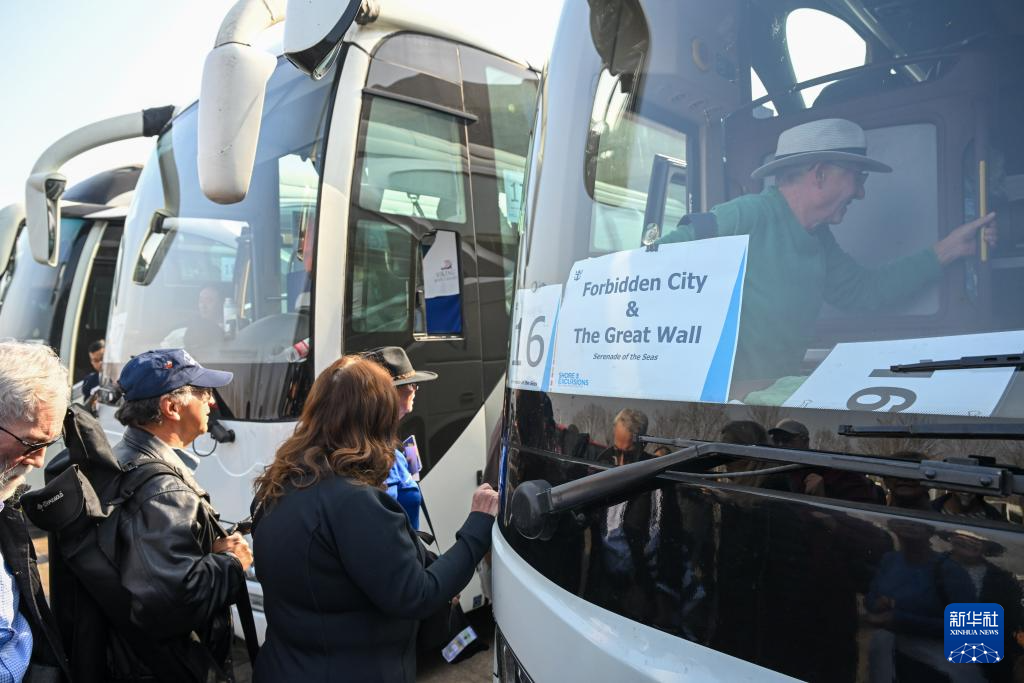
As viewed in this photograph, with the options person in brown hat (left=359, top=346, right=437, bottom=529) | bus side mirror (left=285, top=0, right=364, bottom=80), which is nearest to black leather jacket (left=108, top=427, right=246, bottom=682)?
person in brown hat (left=359, top=346, right=437, bottom=529)

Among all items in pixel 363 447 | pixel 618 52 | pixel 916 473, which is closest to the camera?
pixel 916 473

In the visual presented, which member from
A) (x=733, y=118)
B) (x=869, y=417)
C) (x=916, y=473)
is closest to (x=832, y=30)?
(x=733, y=118)

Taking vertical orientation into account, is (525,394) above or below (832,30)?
below

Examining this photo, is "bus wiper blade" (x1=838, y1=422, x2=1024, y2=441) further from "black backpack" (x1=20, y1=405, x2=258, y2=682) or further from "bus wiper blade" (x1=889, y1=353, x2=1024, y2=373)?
"black backpack" (x1=20, y1=405, x2=258, y2=682)

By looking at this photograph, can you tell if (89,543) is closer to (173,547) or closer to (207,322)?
(173,547)

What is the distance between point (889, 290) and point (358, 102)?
125 inches

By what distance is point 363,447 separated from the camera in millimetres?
2145

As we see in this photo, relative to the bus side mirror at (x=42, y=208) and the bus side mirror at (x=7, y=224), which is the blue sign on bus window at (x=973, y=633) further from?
the bus side mirror at (x=7, y=224)

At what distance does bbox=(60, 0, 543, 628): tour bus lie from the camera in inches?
151

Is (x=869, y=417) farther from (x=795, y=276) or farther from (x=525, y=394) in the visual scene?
(x=525, y=394)

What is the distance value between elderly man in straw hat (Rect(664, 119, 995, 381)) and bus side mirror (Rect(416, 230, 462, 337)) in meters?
2.68

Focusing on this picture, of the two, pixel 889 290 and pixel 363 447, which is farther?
pixel 363 447

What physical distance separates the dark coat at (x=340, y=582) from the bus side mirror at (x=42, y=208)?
4.14 m

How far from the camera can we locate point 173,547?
7.05 ft
